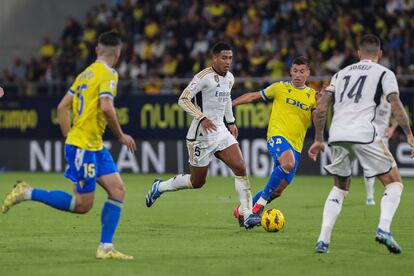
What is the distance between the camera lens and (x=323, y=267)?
8.72 meters

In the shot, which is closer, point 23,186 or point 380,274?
point 380,274

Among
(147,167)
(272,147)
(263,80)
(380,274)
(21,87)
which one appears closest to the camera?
(380,274)

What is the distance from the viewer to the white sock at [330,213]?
31.1 feet

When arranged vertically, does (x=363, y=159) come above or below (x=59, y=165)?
above

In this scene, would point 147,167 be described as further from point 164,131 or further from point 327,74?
point 327,74

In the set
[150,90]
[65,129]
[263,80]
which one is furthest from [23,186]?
[150,90]

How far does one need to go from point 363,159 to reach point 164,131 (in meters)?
14.6

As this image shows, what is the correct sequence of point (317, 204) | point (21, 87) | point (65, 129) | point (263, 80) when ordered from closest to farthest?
point (65, 129) < point (317, 204) < point (263, 80) < point (21, 87)

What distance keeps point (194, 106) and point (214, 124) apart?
0.35 m

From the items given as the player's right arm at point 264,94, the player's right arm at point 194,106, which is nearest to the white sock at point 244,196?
the player's right arm at point 194,106

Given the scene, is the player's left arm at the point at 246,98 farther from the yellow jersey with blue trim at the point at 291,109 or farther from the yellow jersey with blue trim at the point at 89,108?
the yellow jersey with blue trim at the point at 89,108

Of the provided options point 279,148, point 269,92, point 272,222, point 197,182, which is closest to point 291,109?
point 269,92

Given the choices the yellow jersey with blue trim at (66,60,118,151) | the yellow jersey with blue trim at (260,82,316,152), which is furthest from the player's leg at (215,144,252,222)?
the yellow jersey with blue trim at (66,60,118,151)

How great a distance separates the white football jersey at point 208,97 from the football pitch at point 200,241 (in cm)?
121
